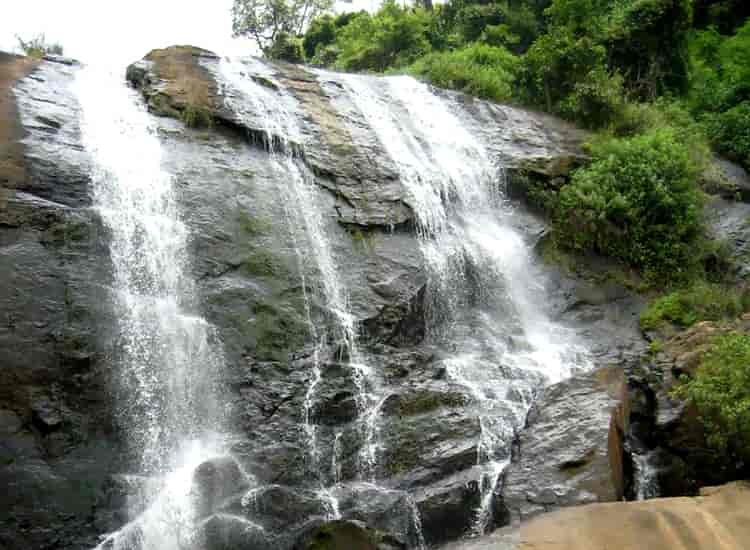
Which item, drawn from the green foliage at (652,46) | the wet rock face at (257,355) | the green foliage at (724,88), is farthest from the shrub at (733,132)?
the wet rock face at (257,355)

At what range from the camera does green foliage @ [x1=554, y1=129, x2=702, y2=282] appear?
14492 mm

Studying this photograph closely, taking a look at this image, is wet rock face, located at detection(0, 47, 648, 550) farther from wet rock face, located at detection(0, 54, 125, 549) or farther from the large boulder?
the large boulder

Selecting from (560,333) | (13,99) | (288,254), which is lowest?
(560,333)

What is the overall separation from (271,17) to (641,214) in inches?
870

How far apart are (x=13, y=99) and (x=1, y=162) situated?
2369 millimetres

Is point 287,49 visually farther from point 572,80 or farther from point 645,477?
point 645,477

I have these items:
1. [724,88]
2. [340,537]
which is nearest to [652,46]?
[724,88]

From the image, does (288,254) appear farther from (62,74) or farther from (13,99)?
(62,74)

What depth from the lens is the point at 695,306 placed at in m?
12.8

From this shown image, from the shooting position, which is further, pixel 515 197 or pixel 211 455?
pixel 515 197

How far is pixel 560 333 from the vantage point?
510 inches

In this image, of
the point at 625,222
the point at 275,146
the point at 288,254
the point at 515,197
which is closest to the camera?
the point at 288,254

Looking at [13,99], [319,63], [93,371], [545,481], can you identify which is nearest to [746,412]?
[545,481]

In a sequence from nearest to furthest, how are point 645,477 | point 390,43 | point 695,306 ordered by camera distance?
point 645,477 < point 695,306 < point 390,43
